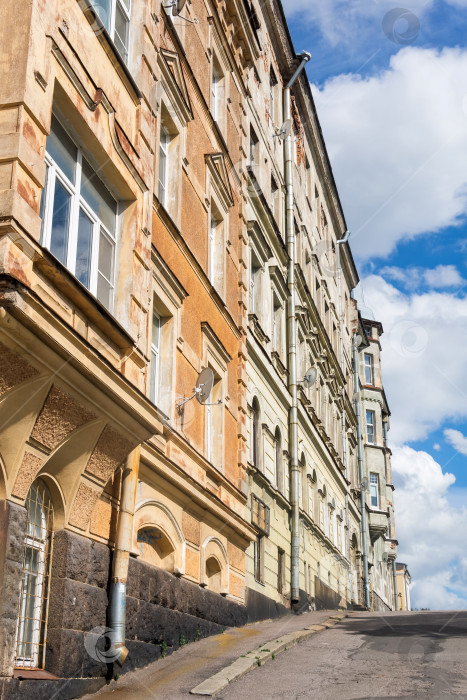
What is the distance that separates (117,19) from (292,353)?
14432mm

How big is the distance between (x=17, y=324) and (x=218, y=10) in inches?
530

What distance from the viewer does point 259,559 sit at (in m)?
20.0

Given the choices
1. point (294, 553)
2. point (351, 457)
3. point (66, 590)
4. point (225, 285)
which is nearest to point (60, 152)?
point (66, 590)

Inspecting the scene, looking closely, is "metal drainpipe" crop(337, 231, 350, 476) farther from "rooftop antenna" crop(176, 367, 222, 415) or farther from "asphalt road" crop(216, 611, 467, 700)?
"rooftop antenna" crop(176, 367, 222, 415)

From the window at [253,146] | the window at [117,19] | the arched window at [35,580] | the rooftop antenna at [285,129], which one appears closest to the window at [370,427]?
the rooftop antenna at [285,129]

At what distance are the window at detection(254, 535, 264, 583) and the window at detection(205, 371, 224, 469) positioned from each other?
4.17 meters

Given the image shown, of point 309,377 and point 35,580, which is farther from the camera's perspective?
point 309,377

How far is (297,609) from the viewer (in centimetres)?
2261

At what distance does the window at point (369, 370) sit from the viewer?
5400 cm

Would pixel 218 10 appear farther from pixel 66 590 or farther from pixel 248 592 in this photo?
pixel 66 590

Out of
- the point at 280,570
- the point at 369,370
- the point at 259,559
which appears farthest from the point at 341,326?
the point at 259,559

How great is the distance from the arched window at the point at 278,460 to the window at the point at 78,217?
1297 cm

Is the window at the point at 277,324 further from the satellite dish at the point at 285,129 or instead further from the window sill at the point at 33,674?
the window sill at the point at 33,674

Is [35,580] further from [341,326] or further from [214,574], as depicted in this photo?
[341,326]
